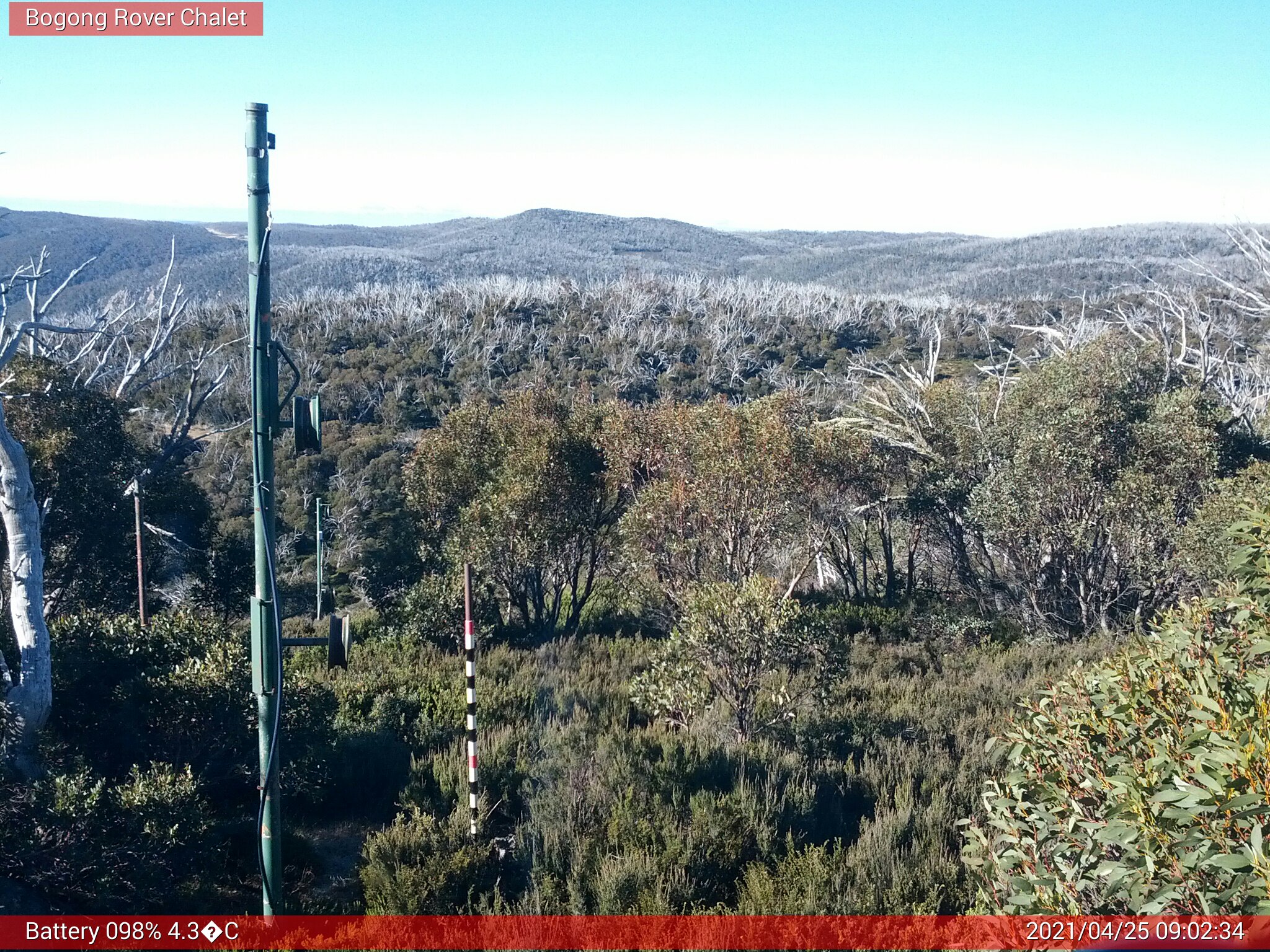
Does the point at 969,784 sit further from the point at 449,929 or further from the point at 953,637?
the point at 953,637

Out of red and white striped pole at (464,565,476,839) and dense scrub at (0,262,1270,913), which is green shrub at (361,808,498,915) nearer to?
dense scrub at (0,262,1270,913)

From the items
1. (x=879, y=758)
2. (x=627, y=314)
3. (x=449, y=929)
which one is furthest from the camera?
(x=627, y=314)

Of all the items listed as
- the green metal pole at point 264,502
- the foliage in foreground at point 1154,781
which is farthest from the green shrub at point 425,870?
the foliage in foreground at point 1154,781

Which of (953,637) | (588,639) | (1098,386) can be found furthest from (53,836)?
(1098,386)

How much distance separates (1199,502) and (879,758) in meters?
6.52

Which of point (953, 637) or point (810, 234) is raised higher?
point (810, 234)

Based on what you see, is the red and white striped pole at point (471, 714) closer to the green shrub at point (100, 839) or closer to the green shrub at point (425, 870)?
the green shrub at point (425, 870)

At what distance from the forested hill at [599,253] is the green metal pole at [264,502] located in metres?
51.0

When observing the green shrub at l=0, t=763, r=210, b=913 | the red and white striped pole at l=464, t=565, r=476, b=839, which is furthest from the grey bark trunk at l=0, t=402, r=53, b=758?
the red and white striped pole at l=464, t=565, r=476, b=839

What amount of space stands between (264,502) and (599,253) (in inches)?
3776

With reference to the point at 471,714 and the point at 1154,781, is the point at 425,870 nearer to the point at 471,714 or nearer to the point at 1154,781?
the point at 471,714

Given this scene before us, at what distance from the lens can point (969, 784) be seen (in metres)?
6.82

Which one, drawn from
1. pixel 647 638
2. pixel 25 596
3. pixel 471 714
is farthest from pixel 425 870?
pixel 647 638
